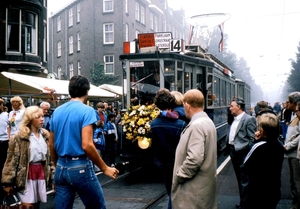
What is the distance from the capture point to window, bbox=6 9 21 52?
18.7 meters

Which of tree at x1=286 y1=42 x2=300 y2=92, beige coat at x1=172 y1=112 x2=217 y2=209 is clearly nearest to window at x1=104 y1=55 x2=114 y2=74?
tree at x1=286 y1=42 x2=300 y2=92

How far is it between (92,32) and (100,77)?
16.4 ft

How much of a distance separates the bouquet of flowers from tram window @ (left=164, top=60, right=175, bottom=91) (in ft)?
4.86

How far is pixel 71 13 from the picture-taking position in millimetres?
35656

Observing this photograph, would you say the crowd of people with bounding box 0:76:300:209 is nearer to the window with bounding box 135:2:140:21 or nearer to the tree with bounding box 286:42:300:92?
the window with bounding box 135:2:140:21

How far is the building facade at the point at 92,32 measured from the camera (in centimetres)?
3259

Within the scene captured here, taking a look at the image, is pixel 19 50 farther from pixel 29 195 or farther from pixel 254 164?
pixel 254 164

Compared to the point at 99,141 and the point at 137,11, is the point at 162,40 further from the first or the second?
the point at 137,11

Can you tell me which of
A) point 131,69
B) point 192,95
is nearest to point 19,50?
point 131,69

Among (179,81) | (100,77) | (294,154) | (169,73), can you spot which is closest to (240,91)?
(179,81)

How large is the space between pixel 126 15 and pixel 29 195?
98.9 ft

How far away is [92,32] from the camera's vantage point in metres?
33.0

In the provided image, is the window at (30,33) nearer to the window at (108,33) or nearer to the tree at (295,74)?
the window at (108,33)

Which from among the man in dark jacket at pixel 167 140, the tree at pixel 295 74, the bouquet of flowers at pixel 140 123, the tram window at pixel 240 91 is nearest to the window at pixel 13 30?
the tram window at pixel 240 91
